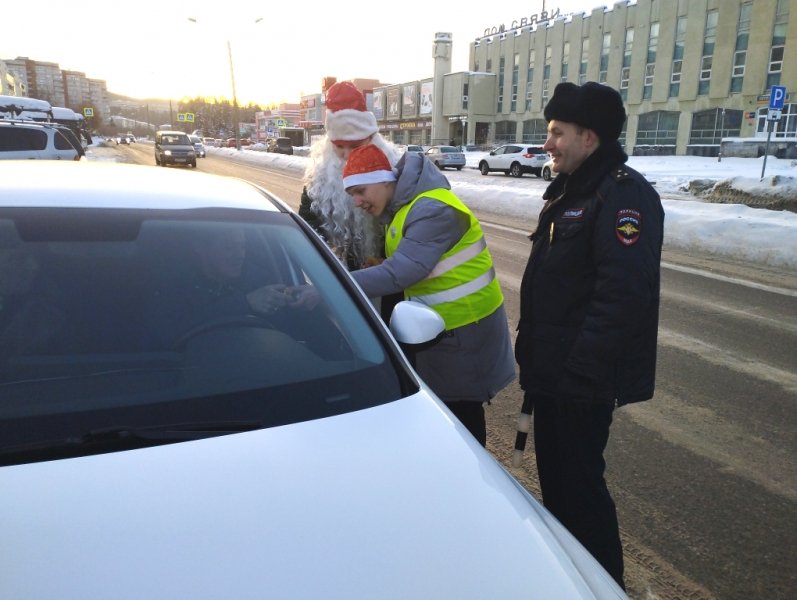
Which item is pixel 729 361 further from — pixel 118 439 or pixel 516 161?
pixel 516 161

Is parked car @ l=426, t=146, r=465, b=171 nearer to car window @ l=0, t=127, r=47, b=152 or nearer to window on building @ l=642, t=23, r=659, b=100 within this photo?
car window @ l=0, t=127, r=47, b=152

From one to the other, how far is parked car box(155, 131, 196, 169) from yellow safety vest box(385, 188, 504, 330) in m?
31.5

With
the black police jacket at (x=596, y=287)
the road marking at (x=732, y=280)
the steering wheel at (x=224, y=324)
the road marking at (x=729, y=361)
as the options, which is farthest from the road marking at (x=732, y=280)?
the steering wheel at (x=224, y=324)

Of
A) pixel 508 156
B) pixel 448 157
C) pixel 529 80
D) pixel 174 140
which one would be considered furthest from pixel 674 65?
pixel 174 140

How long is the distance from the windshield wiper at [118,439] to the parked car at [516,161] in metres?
26.7

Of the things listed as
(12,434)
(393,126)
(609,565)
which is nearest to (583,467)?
(609,565)

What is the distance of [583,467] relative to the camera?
220cm

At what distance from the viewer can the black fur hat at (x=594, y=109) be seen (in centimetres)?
203

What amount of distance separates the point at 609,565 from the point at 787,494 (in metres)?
1.46

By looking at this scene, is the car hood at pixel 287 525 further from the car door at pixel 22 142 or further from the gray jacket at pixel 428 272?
the car door at pixel 22 142

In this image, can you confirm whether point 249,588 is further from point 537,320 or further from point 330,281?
point 537,320

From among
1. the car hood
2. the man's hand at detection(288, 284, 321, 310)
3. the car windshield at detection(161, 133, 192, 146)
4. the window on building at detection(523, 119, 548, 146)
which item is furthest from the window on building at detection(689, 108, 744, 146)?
the car hood

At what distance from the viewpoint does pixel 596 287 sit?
6.62ft

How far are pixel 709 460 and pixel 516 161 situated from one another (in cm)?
Answer: 2635
